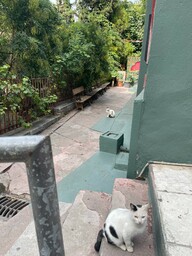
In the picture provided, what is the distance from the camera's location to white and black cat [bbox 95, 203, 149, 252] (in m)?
1.28

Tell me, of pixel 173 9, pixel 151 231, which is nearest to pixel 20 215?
pixel 151 231

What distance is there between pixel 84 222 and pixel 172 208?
804 mm

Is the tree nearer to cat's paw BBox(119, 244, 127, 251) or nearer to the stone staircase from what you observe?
the stone staircase

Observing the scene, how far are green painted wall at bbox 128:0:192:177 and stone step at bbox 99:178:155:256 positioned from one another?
0.61ft

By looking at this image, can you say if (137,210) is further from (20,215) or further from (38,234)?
(20,215)

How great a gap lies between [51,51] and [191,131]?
6.05m

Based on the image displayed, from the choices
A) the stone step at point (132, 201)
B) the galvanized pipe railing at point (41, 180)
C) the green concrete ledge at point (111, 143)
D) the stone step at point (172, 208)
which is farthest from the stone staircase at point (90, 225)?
the green concrete ledge at point (111, 143)

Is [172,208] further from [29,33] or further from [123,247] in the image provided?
[29,33]

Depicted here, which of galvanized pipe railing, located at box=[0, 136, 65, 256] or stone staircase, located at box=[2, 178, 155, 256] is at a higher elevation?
galvanized pipe railing, located at box=[0, 136, 65, 256]

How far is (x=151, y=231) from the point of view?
4.93 ft

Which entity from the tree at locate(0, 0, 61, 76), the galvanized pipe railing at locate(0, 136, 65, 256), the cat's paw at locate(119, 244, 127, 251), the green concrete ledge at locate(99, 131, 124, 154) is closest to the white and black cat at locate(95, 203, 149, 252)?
the cat's paw at locate(119, 244, 127, 251)

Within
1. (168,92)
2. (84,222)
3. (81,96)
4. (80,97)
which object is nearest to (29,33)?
(80,97)

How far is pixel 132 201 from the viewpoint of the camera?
1.77 m

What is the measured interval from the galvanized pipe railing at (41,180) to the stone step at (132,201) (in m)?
1.03
